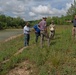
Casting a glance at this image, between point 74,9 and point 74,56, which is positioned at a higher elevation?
point 74,9

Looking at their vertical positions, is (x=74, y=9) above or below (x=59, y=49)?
above

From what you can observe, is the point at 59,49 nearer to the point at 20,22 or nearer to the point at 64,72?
the point at 64,72

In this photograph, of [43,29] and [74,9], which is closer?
[43,29]

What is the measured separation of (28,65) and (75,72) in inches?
97.5

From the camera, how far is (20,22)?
440 feet

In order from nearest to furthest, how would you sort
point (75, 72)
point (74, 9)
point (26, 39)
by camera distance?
point (75, 72) → point (26, 39) → point (74, 9)

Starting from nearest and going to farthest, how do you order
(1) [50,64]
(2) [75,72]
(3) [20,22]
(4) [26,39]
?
1. (2) [75,72]
2. (1) [50,64]
3. (4) [26,39]
4. (3) [20,22]

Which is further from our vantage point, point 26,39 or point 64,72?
point 26,39

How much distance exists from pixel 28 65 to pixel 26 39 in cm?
495

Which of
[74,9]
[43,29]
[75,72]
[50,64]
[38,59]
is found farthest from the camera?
[74,9]

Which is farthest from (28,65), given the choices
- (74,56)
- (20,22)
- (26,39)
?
(20,22)

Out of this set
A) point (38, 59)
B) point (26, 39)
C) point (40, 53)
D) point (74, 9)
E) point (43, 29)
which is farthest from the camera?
point (74, 9)

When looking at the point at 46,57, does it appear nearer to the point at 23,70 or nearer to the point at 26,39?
the point at 23,70

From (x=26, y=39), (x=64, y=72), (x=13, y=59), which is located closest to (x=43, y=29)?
(x=26, y=39)
